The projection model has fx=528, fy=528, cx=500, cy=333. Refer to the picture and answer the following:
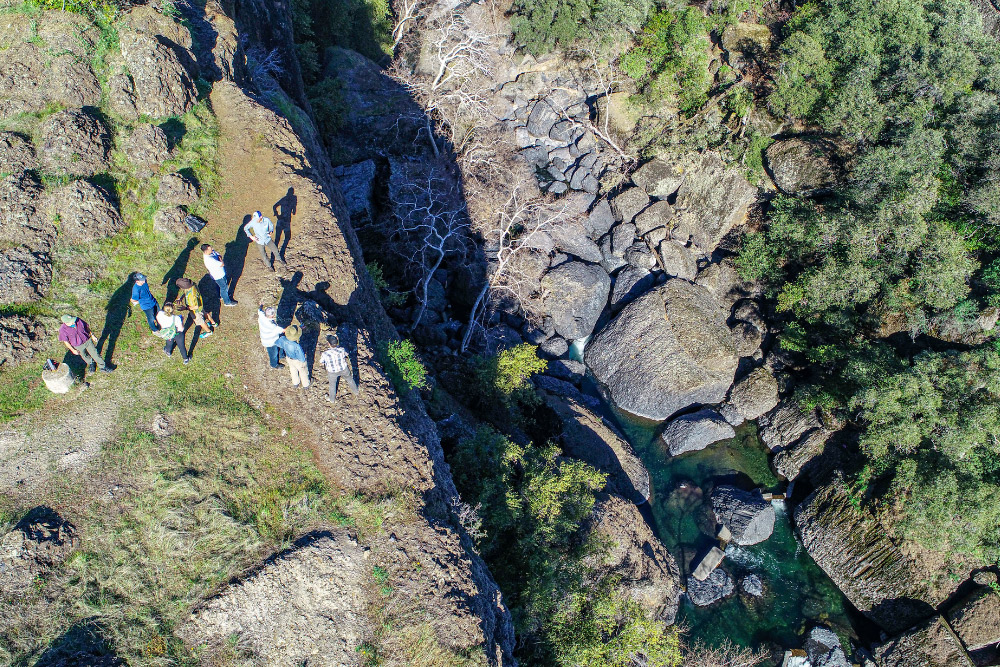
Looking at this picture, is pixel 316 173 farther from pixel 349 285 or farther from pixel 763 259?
pixel 763 259

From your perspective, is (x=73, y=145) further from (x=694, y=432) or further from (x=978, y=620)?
(x=978, y=620)

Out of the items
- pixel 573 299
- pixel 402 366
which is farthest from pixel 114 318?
pixel 573 299

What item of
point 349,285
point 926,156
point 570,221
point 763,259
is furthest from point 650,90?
point 349,285

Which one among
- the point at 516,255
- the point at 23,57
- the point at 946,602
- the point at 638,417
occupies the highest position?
the point at 23,57

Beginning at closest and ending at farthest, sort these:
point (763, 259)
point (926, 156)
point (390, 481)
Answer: point (390, 481)
point (926, 156)
point (763, 259)

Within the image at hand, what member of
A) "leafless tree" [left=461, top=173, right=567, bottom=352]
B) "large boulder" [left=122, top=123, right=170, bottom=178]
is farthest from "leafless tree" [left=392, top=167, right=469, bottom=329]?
"large boulder" [left=122, top=123, right=170, bottom=178]

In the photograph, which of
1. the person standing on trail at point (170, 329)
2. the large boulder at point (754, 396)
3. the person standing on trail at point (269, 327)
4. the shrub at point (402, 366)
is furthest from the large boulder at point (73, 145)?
the large boulder at point (754, 396)

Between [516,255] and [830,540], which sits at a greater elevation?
[516,255]
